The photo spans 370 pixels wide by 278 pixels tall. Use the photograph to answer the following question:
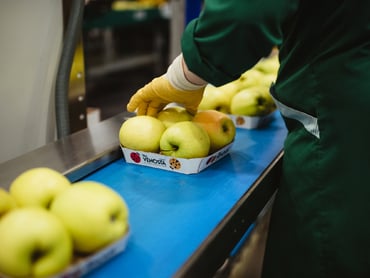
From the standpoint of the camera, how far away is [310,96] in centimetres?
92

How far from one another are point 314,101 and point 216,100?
46 centimetres

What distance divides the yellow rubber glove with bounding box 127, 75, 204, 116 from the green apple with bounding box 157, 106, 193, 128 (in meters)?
0.02

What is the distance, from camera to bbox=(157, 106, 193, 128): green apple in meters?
1.09

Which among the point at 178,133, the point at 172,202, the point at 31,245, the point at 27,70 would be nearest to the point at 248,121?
the point at 178,133

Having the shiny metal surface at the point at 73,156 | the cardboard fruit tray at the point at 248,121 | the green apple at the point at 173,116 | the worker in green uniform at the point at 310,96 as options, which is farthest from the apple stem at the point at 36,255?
the cardboard fruit tray at the point at 248,121

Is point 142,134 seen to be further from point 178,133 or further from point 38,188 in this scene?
point 38,188

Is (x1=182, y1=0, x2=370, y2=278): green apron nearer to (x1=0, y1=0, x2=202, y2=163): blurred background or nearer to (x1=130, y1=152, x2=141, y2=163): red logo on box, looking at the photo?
(x1=130, y1=152, x2=141, y2=163): red logo on box

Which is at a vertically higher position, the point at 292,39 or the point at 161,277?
the point at 292,39

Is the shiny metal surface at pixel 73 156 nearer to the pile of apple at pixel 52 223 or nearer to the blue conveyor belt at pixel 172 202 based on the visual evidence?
the blue conveyor belt at pixel 172 202

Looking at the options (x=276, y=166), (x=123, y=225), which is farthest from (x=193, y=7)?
(x=123, y=225)

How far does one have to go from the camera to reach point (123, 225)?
655 mm

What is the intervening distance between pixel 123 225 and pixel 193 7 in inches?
92.7

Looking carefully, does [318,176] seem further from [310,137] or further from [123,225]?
[123,225]

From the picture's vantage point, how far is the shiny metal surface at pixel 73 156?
95 cm
